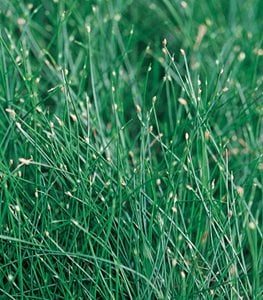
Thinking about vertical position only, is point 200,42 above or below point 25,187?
below

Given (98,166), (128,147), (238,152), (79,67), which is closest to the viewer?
(98,166)

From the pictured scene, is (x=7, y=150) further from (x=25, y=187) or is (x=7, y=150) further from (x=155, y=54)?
(x=155, y=54)

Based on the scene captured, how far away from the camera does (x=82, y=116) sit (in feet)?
4.78

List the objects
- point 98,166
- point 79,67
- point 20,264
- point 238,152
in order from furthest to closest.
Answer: point 79,67 → point 238,152 → point 98,166 → point 20,264

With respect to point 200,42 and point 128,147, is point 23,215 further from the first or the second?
point 200,42

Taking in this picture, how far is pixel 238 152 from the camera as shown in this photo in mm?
1538

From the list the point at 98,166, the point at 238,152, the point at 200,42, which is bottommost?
the point at 238,152

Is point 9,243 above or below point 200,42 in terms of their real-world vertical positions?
above

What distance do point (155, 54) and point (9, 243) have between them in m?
0.70

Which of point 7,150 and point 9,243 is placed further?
point 7,150

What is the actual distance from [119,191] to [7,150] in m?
0.27

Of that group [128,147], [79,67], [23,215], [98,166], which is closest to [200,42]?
[79,67]

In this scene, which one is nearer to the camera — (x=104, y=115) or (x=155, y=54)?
(x=104, y=115)

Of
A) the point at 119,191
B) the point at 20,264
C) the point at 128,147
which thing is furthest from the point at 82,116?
the point at 20,264
